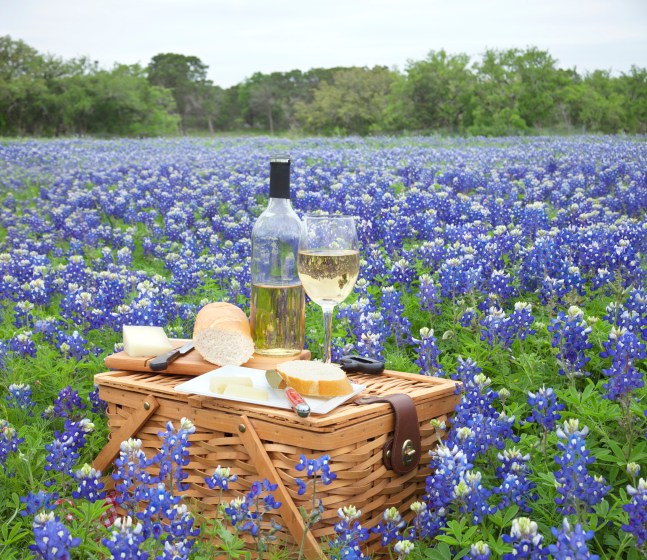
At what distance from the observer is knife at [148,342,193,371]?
3.10 meters

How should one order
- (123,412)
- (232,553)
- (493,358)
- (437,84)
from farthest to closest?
(437,84) → (493,358) → (123,412) → (232,553)

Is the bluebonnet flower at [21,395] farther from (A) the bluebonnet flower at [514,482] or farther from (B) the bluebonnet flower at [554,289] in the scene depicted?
(B) the bluebonnet flower at [554,289]

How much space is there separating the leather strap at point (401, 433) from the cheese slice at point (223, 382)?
44cm

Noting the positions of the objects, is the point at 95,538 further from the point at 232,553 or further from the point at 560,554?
the point at 560,554

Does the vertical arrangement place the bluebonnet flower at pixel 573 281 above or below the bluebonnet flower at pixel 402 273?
above

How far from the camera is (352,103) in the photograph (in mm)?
53688

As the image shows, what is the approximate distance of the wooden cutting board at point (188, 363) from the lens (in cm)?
312

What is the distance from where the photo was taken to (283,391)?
9.27 ft

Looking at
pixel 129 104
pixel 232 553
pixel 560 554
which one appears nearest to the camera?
pixel 560 554

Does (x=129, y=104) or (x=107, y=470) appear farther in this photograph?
(x=129, y=104)

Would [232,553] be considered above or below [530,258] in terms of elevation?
below

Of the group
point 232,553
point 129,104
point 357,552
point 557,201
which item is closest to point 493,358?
point 357,552

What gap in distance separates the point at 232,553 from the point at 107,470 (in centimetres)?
116

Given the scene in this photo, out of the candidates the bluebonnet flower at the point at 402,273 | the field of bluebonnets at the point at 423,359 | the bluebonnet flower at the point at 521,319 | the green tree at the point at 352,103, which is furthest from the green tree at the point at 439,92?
the bluebonnet flower at the point at 521,319
